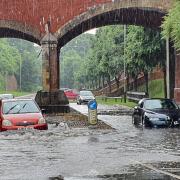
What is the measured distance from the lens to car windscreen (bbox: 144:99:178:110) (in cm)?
2656

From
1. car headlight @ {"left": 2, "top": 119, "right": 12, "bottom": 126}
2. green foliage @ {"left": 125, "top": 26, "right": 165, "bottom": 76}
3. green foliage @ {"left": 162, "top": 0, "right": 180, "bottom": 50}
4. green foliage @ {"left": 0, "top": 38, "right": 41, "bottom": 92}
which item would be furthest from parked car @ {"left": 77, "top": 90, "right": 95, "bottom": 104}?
green foliage @ {"left": 0, "top": 38, "right": 41, "bottom": 92}

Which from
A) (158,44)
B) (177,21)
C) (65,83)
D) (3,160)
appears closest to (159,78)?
(158,44)

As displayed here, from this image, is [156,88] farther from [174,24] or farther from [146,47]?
[174,24]

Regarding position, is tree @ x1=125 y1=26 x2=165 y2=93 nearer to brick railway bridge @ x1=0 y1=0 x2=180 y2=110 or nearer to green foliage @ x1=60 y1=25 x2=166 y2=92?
green foliage @ x1=60 y1=25 x2=166 y2=92

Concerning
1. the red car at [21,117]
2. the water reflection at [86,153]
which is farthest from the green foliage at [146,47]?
the red car at [21,117]

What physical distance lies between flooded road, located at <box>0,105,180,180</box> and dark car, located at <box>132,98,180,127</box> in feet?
5.99

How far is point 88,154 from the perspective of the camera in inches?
594

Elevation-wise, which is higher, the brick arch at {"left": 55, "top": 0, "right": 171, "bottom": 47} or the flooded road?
the brick arch at {"left": 55, "top": 0, "right": 171, "bottom": 47}

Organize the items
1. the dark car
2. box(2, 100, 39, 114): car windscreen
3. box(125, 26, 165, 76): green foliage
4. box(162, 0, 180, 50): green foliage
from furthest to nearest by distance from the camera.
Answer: box(125, 26, 165, 76): green foliage → box(162, 0, 180, 50): green foliage → the dark car → box(2, 100, 39, 114): car windscreen

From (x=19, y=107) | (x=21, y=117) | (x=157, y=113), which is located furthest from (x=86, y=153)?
(x=157, y=113)

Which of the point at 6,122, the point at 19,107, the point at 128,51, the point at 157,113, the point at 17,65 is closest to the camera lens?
the point at 6,122

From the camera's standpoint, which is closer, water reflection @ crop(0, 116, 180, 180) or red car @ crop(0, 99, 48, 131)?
water reflection @ crop(0, 116, 180, 180)

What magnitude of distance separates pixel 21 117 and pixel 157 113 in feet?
22.0

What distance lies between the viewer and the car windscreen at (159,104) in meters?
26.6
